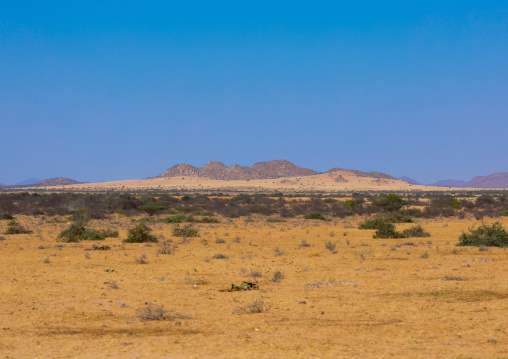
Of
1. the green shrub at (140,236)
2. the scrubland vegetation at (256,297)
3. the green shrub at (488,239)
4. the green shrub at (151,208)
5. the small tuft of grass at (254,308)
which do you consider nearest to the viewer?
the scrubland vegetation at (256,297)

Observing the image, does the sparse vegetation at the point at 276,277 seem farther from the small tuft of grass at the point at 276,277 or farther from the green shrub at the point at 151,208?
the green shrub at the point at 151,208

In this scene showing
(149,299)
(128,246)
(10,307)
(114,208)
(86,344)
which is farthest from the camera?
(114,208)

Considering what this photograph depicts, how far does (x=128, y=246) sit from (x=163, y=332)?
620 inches

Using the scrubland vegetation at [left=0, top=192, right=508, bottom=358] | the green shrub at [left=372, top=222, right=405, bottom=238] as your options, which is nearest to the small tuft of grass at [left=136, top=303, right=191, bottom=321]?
the scrubland vegetation at [left=0, top=192, right=508, bottom=358]

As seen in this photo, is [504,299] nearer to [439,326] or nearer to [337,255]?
[439,326]

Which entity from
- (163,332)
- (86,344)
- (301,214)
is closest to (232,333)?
(163,332)

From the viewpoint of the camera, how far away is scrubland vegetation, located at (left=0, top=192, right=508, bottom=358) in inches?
342

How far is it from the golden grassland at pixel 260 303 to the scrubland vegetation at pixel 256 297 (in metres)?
0.04

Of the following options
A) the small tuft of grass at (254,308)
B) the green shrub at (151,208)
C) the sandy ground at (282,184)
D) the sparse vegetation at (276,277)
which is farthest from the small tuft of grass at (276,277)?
the sandy ground at (282,184)

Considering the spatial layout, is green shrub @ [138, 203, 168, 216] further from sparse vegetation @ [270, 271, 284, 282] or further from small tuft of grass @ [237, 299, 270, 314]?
small tuft of grass @ [237, 299, 270, 314]

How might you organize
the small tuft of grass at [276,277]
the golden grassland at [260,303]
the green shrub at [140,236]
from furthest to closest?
1. the green shrub at [140,236]
2. the small tuft of grass at [276,277]
3. the golden grassland at [260,303]

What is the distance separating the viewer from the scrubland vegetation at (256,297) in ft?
Answer: 28.5

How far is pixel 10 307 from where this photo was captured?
38.0 ft

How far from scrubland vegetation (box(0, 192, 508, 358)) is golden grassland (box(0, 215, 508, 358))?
36mm
